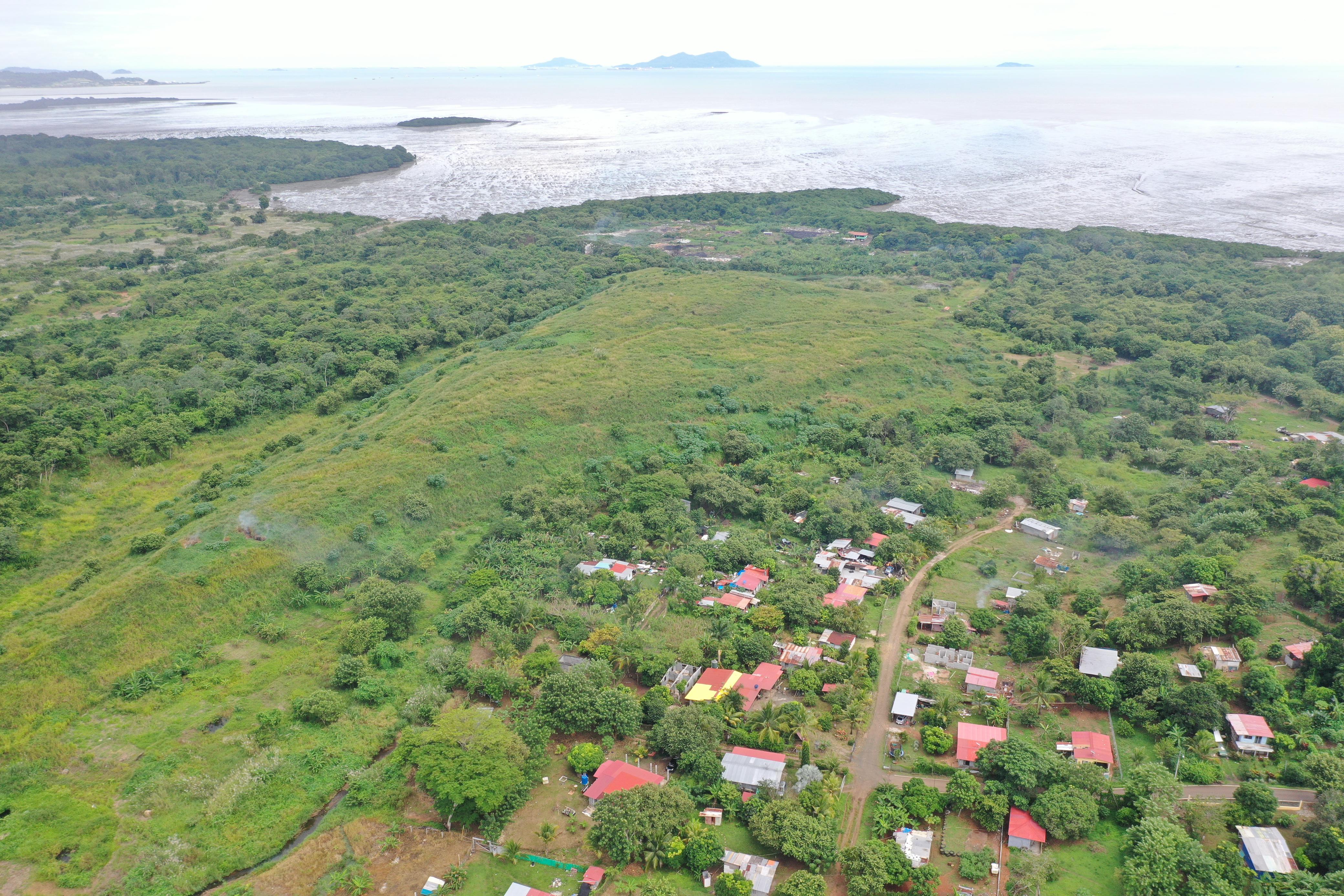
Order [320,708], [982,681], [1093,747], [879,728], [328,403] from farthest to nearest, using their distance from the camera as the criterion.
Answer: [328,403] < [982,681] < [879,728] < [320,708] < [1093,747]

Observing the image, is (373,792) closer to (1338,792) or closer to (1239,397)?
(1338,792)

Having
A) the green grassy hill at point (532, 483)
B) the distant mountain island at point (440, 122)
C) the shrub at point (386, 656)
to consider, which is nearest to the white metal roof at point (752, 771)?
the green grassy hill at point (532, 483)

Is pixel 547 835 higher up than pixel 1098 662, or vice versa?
pixel 1098 662

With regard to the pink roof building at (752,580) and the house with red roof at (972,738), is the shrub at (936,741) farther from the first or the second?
the pink roof building at (752,580)

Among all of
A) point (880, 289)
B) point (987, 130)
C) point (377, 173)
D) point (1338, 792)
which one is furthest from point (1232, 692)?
point (987, 130)

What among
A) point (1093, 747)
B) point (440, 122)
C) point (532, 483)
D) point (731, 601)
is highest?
point (440, 122)

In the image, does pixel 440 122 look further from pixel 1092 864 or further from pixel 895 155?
pixel 1092 864

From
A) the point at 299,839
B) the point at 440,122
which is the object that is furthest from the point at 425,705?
the point at 440,122

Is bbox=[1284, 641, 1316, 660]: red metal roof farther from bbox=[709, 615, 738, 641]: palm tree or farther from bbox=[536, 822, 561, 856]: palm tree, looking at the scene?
bbox=[536, 822, 561, 856]: palm tree
